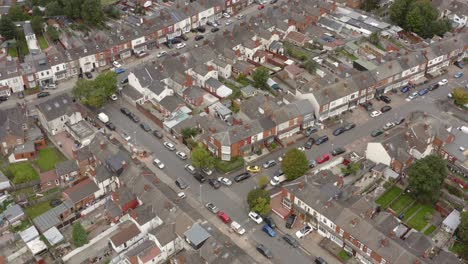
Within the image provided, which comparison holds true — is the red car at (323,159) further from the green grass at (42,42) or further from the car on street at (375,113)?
the green grass at (42,42)

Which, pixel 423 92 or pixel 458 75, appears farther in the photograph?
pixel 458 75

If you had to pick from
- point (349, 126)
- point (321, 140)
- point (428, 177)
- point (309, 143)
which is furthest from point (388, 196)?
point (349, 126)

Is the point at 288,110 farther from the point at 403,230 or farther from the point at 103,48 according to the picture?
the point at 103,48

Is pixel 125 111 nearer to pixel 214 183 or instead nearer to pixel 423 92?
pixel 214 183

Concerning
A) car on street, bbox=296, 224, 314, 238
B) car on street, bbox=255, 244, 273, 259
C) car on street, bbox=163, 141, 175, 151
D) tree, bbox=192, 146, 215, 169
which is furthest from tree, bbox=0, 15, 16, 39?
car on street, bbox=296, 224, 314, 238

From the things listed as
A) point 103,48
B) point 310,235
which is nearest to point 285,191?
point 310,235

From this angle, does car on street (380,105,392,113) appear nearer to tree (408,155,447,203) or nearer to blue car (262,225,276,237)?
tree (408,155,447,203)
